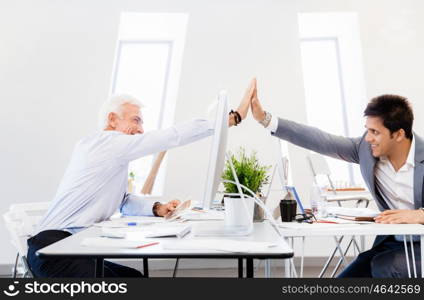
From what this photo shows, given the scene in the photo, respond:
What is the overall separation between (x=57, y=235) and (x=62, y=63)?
10.6ft

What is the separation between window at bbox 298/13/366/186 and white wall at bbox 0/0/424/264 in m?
0.27

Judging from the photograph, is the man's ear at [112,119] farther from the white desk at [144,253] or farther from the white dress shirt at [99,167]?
the white desk at [144,253]

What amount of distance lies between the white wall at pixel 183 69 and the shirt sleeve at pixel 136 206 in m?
2.04

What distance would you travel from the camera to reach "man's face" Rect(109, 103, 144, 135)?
2.38 m

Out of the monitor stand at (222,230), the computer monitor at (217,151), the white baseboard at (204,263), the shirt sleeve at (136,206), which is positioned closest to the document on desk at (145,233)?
the monitor stand at (222,230)

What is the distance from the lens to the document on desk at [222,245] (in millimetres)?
1231

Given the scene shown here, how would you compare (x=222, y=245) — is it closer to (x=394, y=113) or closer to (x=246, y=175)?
(x=246, y=175)

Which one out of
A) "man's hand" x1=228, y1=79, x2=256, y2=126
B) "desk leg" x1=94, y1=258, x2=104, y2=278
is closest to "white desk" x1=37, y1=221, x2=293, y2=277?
"desk leg" x1=94, y1=258, x2=104, y2=278

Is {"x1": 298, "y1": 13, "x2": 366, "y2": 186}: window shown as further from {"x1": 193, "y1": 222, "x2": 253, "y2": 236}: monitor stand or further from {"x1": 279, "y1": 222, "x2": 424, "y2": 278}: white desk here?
{"x1": 193, "y1": 222, "x2": 253, "y2": 236}: monitor stand

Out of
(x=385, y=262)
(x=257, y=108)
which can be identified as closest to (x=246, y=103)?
(x=257, y=108)

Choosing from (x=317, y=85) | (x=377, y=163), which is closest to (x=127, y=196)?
(x=377, y=163)

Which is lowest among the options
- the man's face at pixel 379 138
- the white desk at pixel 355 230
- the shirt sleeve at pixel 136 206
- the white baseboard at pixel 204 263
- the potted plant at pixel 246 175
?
the white baseboard at pixel 204 263

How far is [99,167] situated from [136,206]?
1.50ft

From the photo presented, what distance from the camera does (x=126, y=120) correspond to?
2.39m
